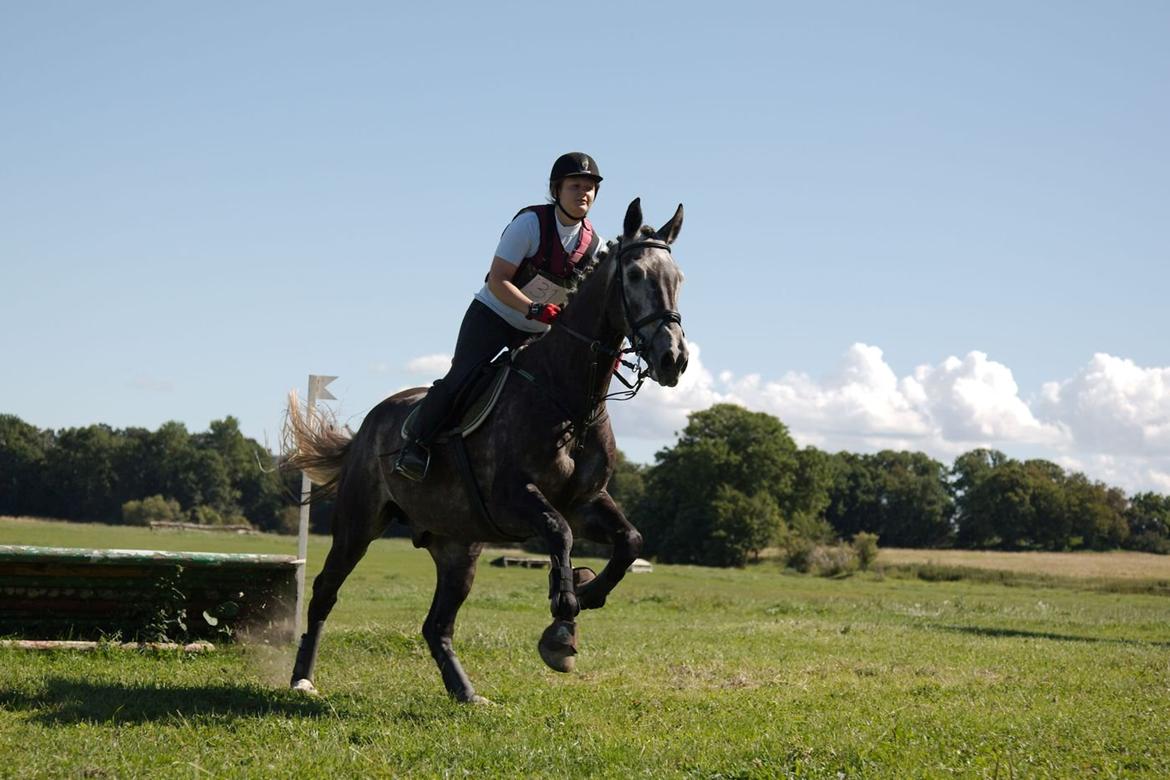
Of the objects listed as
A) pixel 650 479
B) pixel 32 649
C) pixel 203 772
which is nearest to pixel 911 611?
pixel 32 649

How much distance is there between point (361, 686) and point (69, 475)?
10584 cm

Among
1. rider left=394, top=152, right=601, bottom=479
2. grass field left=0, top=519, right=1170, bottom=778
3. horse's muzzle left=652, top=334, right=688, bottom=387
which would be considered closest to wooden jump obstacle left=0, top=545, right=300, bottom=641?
grass field left=0, top=519, right=1170, bottom=778

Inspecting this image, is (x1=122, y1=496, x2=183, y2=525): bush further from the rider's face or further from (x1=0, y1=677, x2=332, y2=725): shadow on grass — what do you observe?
the rider's face

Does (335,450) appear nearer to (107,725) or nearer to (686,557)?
(107,725)

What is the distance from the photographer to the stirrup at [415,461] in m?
8.51

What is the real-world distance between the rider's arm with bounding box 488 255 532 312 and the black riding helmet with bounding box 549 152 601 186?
2.34 feet

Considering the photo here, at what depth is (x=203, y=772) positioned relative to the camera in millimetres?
6160

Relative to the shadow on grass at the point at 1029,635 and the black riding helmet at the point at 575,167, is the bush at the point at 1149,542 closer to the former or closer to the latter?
the shadow on grass at the point at 1029,635

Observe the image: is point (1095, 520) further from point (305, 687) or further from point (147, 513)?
point (305, 687)

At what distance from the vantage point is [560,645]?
711 centimetres

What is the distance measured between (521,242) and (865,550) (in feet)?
194

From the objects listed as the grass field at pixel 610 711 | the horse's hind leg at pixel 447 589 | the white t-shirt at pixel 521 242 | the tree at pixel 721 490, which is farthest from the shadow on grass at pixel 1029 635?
the tree at pixel 721 490

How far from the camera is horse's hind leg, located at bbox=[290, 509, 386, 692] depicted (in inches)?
383

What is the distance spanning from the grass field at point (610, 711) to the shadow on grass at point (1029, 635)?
11.2 ft
